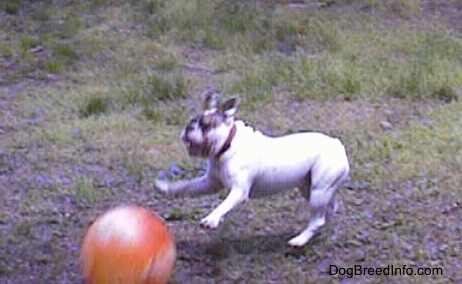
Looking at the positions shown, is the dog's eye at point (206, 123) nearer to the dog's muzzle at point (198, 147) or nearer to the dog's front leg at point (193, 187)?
the dog's muzzle at point (198, 147)

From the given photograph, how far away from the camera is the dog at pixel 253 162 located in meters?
4.44

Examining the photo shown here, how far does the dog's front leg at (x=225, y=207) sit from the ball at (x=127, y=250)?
56 cm

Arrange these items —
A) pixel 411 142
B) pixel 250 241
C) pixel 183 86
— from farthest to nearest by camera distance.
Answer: pixel 183 86
pixel 411 142
pixel 250 241

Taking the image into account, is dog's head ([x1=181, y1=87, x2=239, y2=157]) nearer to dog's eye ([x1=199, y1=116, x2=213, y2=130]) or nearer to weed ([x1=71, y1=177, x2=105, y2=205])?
dog's eye ([x1=199, y1=116, x2=213, y2=130])

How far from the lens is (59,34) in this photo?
9.45 meters

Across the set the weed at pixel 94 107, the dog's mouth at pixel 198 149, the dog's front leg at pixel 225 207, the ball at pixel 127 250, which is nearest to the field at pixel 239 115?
the weed at pixel 94 107

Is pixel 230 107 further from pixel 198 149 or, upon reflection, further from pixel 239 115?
pixel 239 115

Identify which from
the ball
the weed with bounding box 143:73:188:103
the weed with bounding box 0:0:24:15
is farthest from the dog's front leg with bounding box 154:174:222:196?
the weed with bounding box 0:0:24:15

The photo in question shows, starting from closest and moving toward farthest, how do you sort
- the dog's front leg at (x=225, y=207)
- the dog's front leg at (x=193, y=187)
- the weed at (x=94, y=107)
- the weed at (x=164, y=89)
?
1. the dog's front leg at (x=225, y=207)
2. the dog's front leg at (x=193, y=187)
3. the weed at (x=94, y=107)
4. the weed at (x=164, y=89)

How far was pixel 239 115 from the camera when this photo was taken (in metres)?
6.95

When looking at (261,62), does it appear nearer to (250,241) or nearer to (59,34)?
(59,34)

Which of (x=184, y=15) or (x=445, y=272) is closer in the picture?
(x=445, y=272)

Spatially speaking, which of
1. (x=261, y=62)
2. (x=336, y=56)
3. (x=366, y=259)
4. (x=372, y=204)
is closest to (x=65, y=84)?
(x=261, y=62)

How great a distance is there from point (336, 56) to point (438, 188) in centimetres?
291
